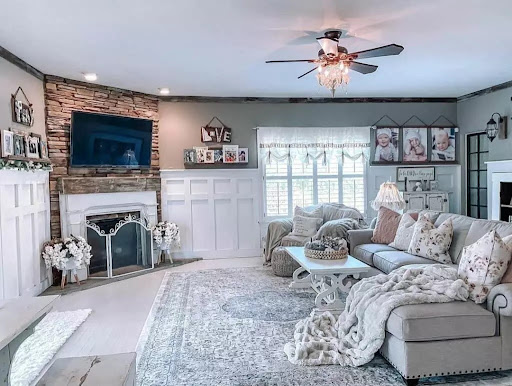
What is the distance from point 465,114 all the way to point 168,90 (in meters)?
5.00

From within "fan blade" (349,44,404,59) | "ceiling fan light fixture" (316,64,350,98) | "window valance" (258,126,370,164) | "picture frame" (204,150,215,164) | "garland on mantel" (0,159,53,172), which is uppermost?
"fan blade" (349,44,404,59)

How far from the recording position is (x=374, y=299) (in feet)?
9.48

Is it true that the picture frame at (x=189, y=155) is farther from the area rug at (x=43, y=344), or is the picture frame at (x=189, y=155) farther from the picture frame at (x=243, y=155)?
the area rug at (x=43, y=344)

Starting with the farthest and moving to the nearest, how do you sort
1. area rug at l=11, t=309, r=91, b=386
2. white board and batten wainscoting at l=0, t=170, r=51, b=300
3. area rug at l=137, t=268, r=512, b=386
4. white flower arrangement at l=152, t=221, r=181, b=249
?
white flower arrangement at l=152, t=221, r=181, b=249
white board and batten wainscoting at l=0, t=170, r=51, b=300
area rug at l=11, t=309, r=91, b=386
area rug at l=137, t=268, r=512, b=386

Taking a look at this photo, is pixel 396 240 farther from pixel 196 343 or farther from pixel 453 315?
pixel 196 343

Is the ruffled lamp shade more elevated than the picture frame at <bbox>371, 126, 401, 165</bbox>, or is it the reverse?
the picture frame at <bbox>371, 126, 401, 165</bbox>

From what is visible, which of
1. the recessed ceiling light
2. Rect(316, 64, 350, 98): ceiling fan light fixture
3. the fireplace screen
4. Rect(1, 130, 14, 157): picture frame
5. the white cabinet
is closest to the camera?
Rect(316, 64, 350, 98): ceiling fan light fixture

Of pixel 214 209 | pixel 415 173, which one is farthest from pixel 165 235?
pixel 415 173

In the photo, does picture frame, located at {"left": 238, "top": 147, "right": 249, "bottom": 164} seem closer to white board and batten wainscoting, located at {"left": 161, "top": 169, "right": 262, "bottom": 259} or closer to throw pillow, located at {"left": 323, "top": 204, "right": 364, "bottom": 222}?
white board and batten wainscoting, located at {"left": 161, "top": 169, "right": 262, "bottom": 259}

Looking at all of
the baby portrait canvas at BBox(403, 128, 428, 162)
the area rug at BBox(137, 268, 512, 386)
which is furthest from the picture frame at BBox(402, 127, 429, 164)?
the area rug at BBox(137, 268, 512, 386)

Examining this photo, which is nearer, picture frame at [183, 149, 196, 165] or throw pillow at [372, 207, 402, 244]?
throw pillow at [372, 207, 402, 244]

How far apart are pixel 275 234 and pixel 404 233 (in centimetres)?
191

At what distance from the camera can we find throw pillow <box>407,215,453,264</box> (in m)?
4.04

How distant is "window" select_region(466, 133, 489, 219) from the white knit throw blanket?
438 centimetres
